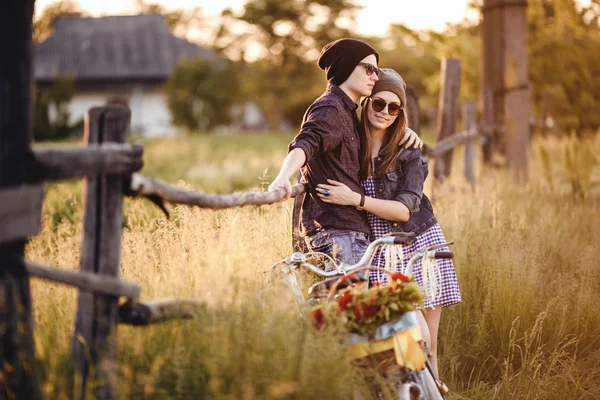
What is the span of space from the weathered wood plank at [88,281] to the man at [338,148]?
53.8 inches

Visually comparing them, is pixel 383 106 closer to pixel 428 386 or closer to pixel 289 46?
pixel 428 386

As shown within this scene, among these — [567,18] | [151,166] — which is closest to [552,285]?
[567,18]

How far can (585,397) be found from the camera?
159 inches

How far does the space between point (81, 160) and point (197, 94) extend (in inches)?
1486

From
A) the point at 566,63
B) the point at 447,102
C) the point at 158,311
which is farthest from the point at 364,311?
the point at 566,63

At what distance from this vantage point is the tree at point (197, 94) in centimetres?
3872

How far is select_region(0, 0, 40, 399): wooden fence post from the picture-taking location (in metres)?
2.37

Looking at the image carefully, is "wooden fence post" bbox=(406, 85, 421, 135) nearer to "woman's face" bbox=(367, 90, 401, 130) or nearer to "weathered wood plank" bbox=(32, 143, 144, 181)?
"woman's face" bbox=(367, 90, 401, 130)

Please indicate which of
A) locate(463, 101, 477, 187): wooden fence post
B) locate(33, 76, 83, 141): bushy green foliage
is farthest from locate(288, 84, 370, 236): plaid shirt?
locate(33, 76, 83, 141): bushy green foliage

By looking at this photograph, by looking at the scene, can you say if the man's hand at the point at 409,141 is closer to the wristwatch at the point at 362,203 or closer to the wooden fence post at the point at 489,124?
the wristwatch at the point at 362,203

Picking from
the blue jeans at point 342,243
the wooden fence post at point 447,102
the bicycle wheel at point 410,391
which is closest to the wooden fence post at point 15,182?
the bicycle wheel at point 410,391

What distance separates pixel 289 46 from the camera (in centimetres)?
4928

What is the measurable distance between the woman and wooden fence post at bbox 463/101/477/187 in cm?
587

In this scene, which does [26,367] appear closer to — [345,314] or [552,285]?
[345,314]
